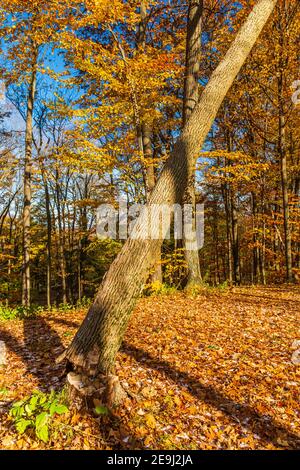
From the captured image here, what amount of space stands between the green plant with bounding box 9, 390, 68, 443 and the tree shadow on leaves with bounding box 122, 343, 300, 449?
5.66 ft

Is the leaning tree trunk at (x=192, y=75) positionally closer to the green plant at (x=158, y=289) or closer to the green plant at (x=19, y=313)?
the green plant at (x=158, y=289)

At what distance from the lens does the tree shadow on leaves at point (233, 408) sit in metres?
3.36

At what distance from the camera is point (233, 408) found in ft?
12.5

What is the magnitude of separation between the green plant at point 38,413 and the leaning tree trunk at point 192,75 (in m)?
7.25

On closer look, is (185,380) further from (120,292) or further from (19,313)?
(19,313)

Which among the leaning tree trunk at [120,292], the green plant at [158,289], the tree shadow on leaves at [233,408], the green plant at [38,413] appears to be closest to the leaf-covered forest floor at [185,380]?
the tree shadow on leaves at [233,408]

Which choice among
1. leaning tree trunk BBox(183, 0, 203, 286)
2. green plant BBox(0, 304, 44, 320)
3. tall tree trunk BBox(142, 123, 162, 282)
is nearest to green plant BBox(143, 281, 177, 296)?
tall tree trunk BBox(142, 123, 162, 282)

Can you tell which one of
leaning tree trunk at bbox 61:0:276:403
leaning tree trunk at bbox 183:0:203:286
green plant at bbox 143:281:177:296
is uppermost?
leaning tree trunk at bbox 183:0:203:286

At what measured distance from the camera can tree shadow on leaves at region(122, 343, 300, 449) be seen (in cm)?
336

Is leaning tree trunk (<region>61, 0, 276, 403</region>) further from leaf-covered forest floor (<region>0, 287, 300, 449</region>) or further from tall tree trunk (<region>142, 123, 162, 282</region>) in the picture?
tall tree trunk (<region>142, 123, 162, 282</region>)

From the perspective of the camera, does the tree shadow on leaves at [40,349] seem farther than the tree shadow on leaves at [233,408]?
Yes

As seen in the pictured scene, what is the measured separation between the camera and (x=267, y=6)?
497 centimetres

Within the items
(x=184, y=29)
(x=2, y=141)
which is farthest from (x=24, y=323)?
(x=184, y=29)

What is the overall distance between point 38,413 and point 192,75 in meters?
10.2
